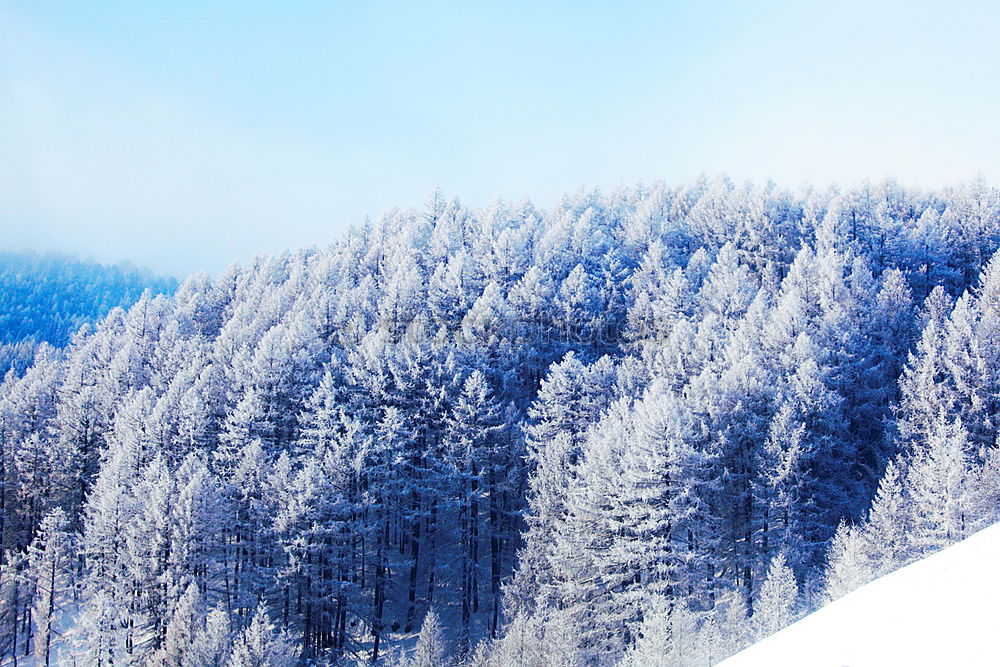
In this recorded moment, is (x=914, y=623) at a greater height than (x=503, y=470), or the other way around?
(x=914, y=623)

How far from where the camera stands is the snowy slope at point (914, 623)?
28.7ft

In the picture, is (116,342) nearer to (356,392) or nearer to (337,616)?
(356,392)

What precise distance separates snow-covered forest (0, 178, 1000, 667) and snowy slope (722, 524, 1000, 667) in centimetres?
1199

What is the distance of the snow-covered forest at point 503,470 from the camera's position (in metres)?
27.0

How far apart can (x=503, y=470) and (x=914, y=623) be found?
3177 cm

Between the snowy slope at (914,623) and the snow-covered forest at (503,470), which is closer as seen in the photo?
the snowy slope at (914,623)

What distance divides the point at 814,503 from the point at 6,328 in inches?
9172

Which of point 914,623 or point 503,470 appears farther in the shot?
point 503,470

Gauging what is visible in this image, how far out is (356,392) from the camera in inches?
1641

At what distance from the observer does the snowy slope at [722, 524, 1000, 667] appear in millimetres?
8750

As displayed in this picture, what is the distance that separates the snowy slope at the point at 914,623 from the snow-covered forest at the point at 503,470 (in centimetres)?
1199

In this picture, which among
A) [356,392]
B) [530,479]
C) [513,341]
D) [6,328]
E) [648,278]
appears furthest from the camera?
[6,328]

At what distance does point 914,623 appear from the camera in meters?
9.72

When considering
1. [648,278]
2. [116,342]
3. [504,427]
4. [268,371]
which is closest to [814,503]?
[504,427]
